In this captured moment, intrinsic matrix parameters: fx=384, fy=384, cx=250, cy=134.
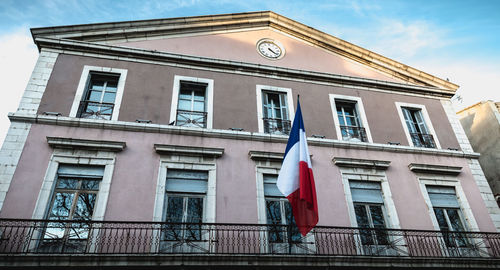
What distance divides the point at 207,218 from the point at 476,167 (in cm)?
881

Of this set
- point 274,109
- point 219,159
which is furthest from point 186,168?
point 274,109

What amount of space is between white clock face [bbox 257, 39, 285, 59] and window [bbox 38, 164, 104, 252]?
6.92 meters

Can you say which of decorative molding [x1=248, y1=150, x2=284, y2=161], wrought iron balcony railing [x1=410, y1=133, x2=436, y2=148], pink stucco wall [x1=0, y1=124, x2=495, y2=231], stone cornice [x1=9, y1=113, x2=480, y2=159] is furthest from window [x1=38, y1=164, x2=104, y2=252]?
wrought iron balcony railing [x1=410, y1=133, x2=436, y2=148]

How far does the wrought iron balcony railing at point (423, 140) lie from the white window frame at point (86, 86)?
9.29m

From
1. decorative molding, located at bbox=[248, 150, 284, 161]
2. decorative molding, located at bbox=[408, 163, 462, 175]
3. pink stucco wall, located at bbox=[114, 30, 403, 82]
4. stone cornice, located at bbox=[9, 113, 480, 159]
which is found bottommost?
decorative molding, located at bbox=[408, 163, 462, 175]

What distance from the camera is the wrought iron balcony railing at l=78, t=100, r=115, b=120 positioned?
34.1 ft

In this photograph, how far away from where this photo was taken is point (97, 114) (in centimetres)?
1042

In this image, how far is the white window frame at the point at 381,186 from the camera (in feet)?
33.6

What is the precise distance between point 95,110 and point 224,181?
4.13 m

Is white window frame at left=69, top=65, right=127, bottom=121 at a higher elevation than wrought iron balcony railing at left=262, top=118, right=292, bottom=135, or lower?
higher

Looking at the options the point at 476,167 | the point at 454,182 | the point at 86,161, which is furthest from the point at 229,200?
the point at 476,167

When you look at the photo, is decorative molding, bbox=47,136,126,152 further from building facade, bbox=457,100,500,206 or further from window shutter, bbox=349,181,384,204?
building facade, bbox=457,100,500,206

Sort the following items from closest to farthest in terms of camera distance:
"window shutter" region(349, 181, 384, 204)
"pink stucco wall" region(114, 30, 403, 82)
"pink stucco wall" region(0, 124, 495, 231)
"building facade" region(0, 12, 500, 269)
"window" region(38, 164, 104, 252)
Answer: "window" region(38, 164, 104, 252), "building facade" region(0, 12, 500, 269), "pink stucco wall" region(0, 124, 495, 231), "window shutter" region(349, 181, 384, 204), "pink stucco wall" region(114, 30, 403, 82)

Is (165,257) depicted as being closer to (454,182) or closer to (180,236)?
(180,236)
